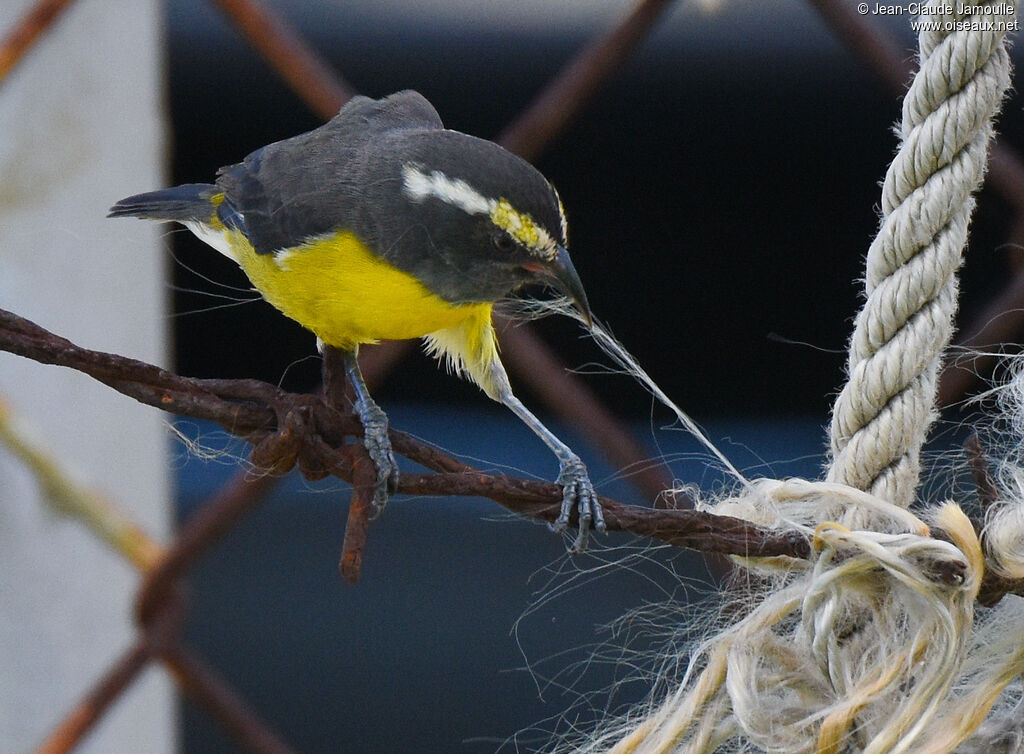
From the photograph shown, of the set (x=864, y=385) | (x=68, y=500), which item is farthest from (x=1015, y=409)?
(x=68, y=500)

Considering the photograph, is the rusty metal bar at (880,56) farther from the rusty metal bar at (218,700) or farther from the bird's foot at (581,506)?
the rusty metal bar at (218,700)

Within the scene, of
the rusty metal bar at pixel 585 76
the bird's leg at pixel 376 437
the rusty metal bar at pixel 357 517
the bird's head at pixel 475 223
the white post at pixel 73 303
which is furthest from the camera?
the white post at pixel 73 303

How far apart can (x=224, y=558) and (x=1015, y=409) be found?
114cm

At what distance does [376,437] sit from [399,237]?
0.56 ft

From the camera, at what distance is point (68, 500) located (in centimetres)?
99

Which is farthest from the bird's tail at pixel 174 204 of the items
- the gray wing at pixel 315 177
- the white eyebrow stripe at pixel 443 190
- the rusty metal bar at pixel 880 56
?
the rusty metal bar at pixel 880 56

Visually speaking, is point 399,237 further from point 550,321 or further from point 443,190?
point 550,321

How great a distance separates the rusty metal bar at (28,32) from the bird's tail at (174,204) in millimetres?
137

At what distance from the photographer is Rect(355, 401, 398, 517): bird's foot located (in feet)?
1.91

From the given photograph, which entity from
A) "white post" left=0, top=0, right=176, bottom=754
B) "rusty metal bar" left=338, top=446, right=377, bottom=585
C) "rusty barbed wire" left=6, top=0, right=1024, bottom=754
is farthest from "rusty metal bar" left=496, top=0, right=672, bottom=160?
A: "rusty metal bar" left=338, top=446, right=377, bottom=585

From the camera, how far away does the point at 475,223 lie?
747 millimetres

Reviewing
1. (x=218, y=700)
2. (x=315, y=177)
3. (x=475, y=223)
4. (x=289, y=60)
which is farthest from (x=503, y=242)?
(x=218, y=700)

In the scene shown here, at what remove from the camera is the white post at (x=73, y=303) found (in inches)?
38.3

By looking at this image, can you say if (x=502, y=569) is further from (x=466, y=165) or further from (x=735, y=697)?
(x=735, y=697)
